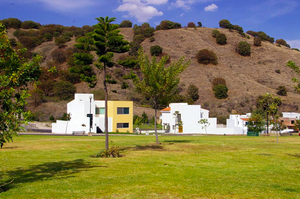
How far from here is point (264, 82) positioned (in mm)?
115750

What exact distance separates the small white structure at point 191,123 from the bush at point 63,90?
36.4 metres

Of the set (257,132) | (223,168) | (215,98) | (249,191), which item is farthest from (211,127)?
(249,191)

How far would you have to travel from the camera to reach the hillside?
102 meters

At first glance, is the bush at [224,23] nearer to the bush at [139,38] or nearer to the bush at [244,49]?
the bush at [244,49]

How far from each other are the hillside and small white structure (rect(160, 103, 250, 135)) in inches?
767

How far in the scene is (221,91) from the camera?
103875 millimetres

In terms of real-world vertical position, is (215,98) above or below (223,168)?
above

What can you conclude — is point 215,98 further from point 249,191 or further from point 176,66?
point 249,191

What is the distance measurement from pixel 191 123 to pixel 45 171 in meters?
64.6

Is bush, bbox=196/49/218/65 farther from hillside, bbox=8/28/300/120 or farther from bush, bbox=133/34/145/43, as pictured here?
bush, bbox=133/34/145/43

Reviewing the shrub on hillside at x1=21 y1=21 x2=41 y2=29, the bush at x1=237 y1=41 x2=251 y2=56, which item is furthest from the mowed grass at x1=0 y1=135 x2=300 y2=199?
the shrub on hillside at x1=21 y1=21 x2=41 y2=29

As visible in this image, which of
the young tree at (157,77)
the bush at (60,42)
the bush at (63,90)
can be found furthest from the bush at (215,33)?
the young tree at (157,77)

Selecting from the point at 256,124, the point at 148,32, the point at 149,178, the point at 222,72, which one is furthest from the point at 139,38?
the point at 149,178

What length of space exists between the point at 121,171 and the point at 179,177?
3.15 m
